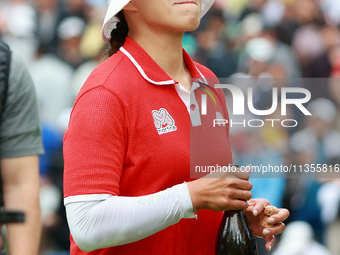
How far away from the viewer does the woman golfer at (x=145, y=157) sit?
4.18 ft

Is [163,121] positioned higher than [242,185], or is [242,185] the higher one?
[163,121]

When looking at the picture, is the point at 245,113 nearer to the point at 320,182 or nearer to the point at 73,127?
the point at 73,127

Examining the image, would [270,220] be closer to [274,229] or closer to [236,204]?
[274,229]

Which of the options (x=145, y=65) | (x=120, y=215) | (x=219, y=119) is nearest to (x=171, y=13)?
(x=145, y=65)

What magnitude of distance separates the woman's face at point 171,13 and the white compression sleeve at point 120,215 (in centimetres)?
58

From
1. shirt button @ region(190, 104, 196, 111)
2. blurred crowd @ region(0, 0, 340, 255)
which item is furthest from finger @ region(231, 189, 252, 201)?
blurred crowd @ region(0, 0, 340, 255)

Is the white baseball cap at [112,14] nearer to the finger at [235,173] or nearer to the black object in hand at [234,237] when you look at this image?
the finger at [235,173]

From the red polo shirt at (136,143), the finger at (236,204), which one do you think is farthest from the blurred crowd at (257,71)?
the finger at (236,204)

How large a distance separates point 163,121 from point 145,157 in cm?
14

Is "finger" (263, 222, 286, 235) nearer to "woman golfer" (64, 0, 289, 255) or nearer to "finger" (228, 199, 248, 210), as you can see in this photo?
"woman golfer" (64, 0, 289, 255)

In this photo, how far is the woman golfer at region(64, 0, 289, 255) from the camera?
4.18 feet

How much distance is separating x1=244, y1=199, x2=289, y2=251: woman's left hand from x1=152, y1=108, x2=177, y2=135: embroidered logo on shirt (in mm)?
433

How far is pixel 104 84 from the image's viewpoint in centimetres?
135

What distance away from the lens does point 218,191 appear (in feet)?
4.28
